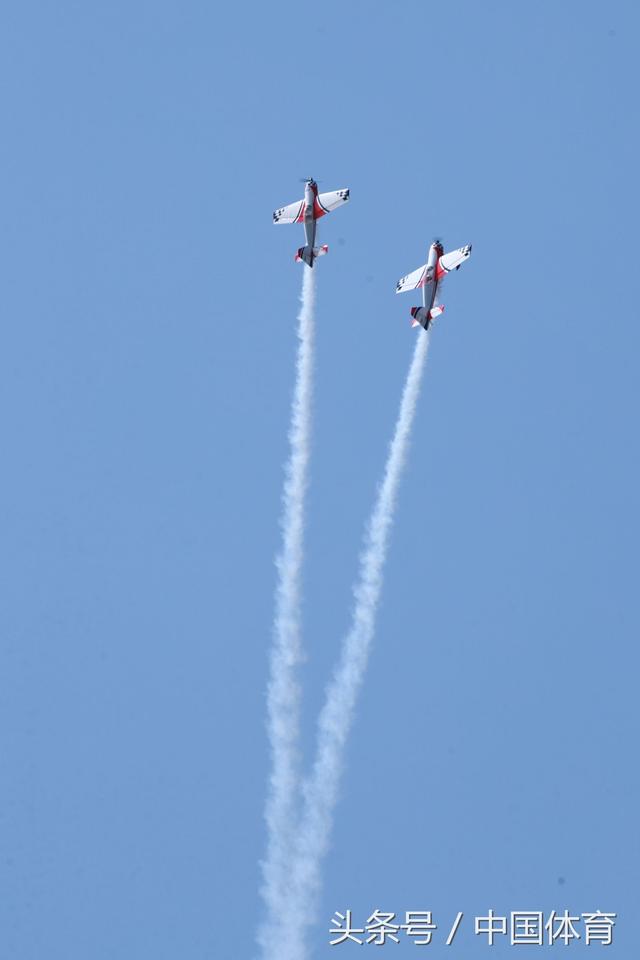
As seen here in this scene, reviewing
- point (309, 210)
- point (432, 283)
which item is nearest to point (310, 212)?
point (309, 210)

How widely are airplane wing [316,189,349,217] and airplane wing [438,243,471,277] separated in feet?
18.2

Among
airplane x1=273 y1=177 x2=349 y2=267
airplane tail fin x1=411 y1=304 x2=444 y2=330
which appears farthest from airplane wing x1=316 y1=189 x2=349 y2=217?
airplane tail fin x1=411 y1=304 x2=444 y2=330

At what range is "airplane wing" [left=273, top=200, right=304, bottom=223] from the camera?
10344cm

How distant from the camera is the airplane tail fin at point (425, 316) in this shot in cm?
10169

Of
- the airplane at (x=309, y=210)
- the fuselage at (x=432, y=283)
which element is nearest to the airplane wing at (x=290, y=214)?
the airplane at (x=309, y=210)

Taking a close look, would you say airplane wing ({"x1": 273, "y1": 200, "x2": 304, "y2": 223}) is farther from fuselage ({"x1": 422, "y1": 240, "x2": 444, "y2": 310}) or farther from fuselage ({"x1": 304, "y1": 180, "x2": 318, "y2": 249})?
fuselage ({"x1": 422, "y1": 240, "x2": 444, "y2": 310})

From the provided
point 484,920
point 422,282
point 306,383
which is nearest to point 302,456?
point 306,383

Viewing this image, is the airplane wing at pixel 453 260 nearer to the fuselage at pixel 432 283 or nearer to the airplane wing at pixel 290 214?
the fuselage at pixel 432 283

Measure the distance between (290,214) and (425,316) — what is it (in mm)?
8260

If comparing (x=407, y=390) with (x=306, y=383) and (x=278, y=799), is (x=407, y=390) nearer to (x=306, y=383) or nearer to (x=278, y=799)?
(x=306, y=383)

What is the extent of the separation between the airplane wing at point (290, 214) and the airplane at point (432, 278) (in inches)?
242

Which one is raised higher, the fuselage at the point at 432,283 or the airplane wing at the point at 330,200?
the airplane wing at the point at 330,200

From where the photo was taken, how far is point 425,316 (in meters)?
102

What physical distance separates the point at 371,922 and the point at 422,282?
30.0 m
